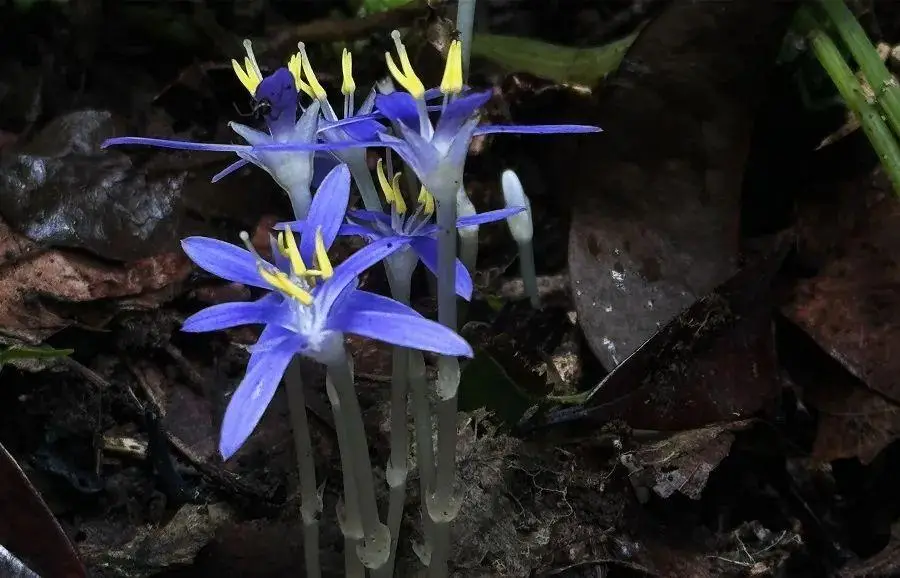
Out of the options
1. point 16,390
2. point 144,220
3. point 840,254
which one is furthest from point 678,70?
point 16,390

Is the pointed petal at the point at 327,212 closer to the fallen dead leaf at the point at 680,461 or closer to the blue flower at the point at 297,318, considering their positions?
the blue flower at the point at 297,318

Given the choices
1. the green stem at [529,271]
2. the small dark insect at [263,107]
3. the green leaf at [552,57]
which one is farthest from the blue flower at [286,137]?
the green leaf at [552,57]

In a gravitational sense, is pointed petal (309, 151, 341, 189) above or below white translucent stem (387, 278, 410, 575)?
above

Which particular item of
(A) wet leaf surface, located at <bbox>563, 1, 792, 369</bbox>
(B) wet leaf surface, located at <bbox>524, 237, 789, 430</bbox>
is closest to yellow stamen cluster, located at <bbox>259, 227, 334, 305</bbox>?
(B) wet leaf surface, located at <bbox>524, 237, 789, 430</bbox>

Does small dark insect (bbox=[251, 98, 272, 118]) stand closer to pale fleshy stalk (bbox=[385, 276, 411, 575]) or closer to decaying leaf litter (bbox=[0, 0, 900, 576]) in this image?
pale fleshy stalk (bbox=[385, 276, 411, 575])

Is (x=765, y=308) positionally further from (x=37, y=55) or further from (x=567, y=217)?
(x=37, y=55)

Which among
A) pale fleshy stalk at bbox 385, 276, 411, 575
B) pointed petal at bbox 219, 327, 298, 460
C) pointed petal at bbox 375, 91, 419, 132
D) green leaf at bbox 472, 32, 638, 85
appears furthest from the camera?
green leaf at bbox 472, 32, 638, 85

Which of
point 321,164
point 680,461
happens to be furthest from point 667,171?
point 321,164
